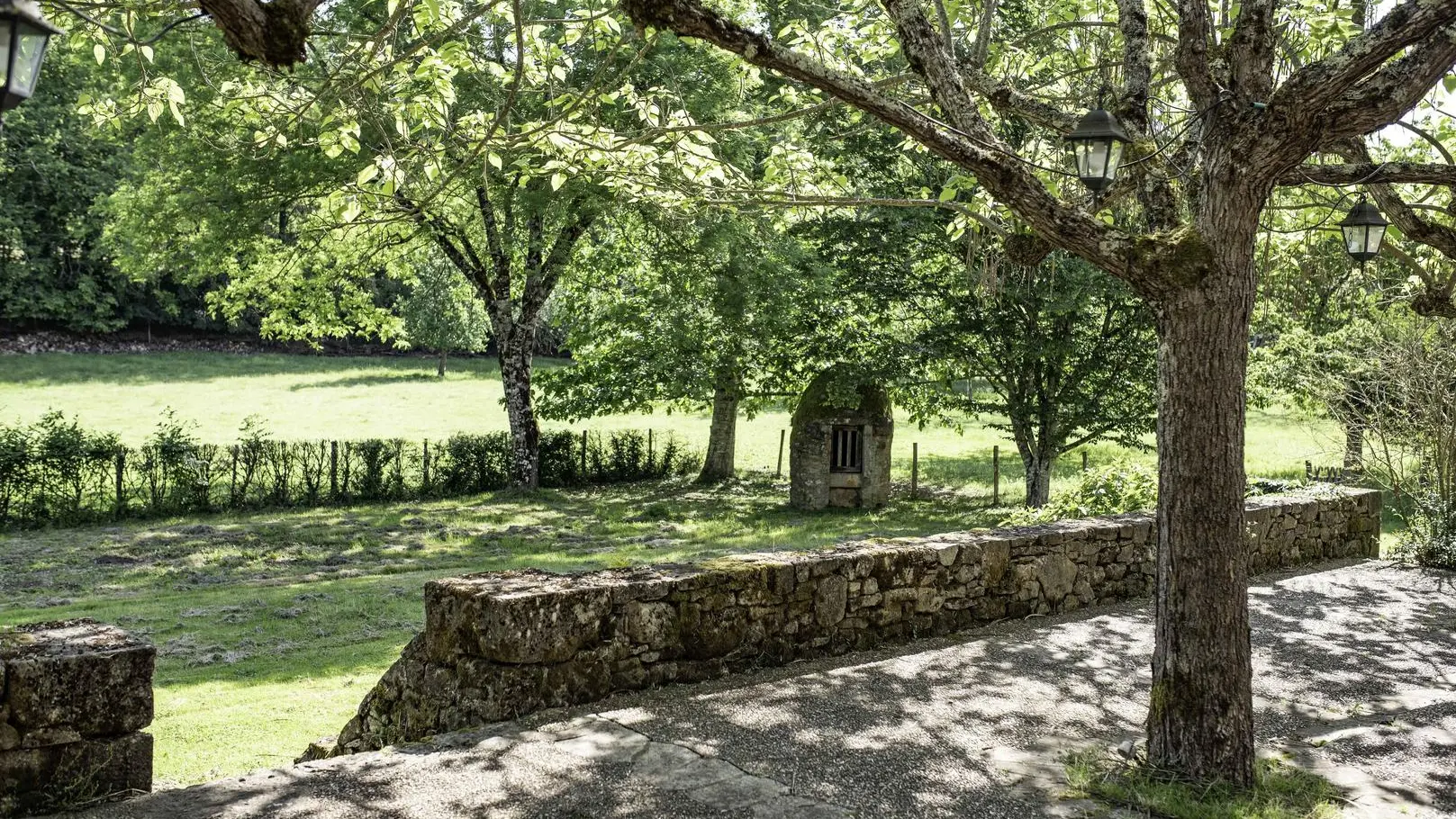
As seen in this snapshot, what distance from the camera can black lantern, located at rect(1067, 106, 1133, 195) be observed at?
5.89 metres

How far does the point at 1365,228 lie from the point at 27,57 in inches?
337

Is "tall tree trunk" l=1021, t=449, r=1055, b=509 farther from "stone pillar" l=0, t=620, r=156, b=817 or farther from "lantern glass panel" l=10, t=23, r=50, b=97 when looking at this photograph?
Result: "lantern glass panel" l=10, t=23, r=50, b=97

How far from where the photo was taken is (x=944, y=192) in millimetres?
6996

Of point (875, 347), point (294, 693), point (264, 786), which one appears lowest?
point (294, 693)

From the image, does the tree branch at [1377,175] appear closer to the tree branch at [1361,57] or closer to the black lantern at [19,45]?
the tree branch at [1361,57]

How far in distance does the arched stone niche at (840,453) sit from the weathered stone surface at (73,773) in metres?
18.1

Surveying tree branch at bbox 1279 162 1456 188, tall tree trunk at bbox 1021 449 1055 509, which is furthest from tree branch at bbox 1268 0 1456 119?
tall tree trunk at bbox 1021 449 1055 509

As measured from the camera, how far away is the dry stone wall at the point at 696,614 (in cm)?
627

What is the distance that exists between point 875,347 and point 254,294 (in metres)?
13.3

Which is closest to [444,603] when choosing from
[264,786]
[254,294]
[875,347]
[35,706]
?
[264,786]

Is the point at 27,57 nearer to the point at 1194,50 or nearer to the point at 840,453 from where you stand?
the point at 1194,50

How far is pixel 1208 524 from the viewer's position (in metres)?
5.34

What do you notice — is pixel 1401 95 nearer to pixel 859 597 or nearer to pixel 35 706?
pixel 859 597

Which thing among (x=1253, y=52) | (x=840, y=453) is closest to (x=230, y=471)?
(x=840, y=453)
